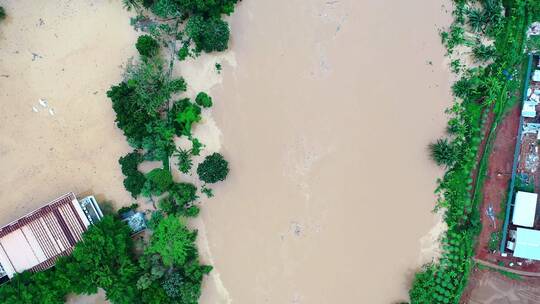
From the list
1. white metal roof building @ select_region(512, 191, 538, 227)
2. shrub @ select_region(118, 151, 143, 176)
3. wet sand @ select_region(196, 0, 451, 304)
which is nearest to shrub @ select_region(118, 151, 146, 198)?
shrub @ select_region(118, 151, 143, 176)

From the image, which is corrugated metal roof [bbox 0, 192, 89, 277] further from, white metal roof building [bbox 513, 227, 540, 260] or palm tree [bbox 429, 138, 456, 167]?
white metal roof building [bbox 513, 227, 540, 260]

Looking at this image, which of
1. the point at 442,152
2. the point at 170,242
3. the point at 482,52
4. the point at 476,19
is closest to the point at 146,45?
the point at 170,242

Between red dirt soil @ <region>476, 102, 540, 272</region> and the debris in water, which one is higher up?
the debris in water

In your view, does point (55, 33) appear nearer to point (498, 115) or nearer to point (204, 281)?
point (204, 281)

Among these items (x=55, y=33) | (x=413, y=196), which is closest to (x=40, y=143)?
(x=55, y=33)

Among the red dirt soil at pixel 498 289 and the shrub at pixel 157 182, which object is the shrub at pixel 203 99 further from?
the red dirt soil at pixel 498 289

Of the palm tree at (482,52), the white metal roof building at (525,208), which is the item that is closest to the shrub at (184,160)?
the palm tree at (482,52)
